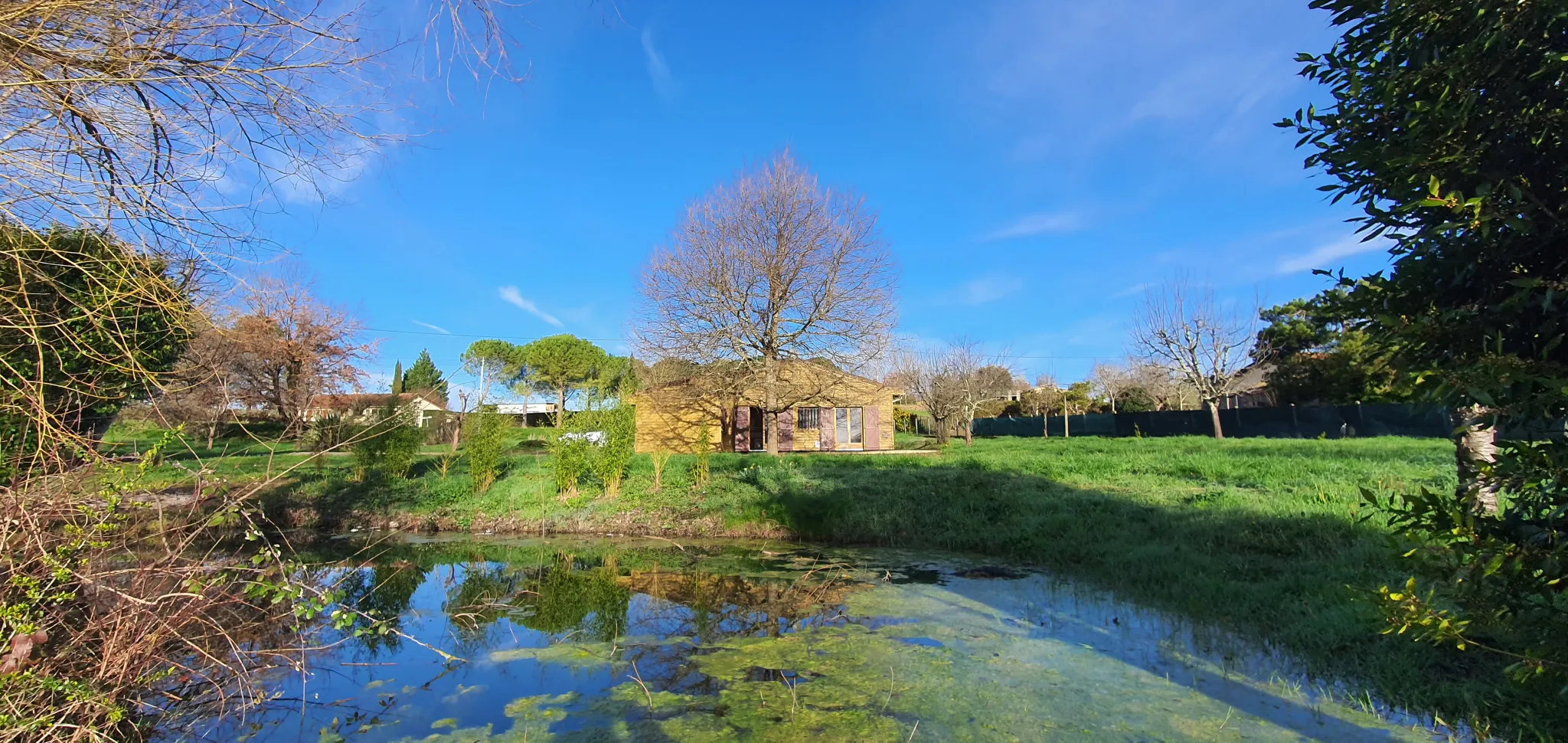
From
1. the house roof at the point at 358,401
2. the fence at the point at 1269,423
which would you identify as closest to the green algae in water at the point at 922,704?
the house roof at the point at 358,401

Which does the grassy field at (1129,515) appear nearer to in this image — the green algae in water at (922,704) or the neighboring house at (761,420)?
the green algae in water at (922,704)

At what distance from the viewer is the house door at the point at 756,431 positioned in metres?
26.3

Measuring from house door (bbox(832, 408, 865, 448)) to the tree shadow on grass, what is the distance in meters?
11.3

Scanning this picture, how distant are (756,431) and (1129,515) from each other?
18.6m

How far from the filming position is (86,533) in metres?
2.93

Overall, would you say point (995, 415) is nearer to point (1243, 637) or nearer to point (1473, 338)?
point (1243, 637)

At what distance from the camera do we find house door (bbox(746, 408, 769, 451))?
26344 mm

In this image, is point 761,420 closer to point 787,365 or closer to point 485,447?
point 787,365

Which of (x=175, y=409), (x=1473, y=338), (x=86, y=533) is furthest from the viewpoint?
(x=175, y=409)

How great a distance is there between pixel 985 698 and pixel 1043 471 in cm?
985

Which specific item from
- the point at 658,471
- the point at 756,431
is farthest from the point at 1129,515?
the point at 756,431

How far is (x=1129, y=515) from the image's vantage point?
30.8 feet

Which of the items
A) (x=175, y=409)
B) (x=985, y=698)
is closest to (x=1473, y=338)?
(x=985, y=698)

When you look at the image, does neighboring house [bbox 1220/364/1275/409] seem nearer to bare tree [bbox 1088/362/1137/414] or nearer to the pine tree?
bare tree [bbox 1088/362/1137/414]
